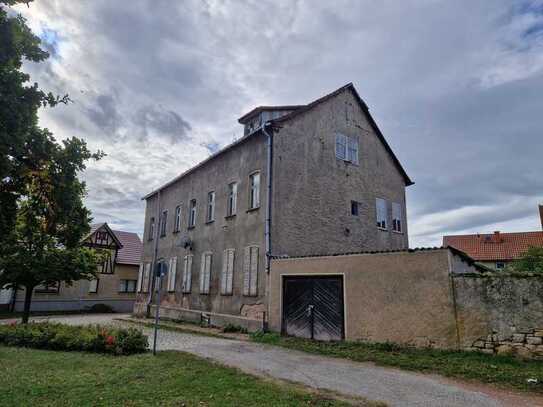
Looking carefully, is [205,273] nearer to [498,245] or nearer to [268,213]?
[268,213]

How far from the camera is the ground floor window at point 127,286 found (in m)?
34.6

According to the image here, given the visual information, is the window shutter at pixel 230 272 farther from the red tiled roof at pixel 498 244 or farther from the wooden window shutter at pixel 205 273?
the red tiled roof at pixel 498 244

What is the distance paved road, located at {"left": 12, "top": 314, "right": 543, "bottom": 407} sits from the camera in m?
6.28

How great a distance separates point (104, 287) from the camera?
33312 millimetres

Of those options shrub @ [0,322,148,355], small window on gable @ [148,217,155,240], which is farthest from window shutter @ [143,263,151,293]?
shrub @ [0,322,148,355]

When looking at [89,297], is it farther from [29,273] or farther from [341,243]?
[341,243]

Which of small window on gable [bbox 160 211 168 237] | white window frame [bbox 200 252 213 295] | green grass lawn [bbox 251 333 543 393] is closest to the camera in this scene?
green grass lawn [bbox 251 333 543 393]

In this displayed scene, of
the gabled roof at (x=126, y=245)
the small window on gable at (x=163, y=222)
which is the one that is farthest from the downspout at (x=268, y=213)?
the gabled roof at (x=126, y=245)

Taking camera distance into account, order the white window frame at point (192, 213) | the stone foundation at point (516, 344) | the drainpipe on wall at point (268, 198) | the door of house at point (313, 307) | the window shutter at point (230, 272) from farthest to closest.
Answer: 1. the white window frame at point (192, 213)
2. the window shutter at point (230, 272)
3. the drainpipe on wall at point (268, 198)
4. the door of house at point (313, 307)
5. the stone foundation at point (516, 344)

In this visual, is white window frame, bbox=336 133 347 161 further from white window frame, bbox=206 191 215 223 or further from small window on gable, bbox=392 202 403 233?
white window frame, bbox=206 191 215 223

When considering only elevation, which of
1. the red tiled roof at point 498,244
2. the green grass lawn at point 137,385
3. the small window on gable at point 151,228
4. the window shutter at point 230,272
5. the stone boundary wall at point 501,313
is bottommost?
the green grass lawn at point 137,385

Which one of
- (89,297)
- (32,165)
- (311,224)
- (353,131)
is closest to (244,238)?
(311,224)

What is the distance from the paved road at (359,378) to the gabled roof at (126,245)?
25454 millimetres

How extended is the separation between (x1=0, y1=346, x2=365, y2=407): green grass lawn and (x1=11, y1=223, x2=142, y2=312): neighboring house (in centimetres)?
2323
